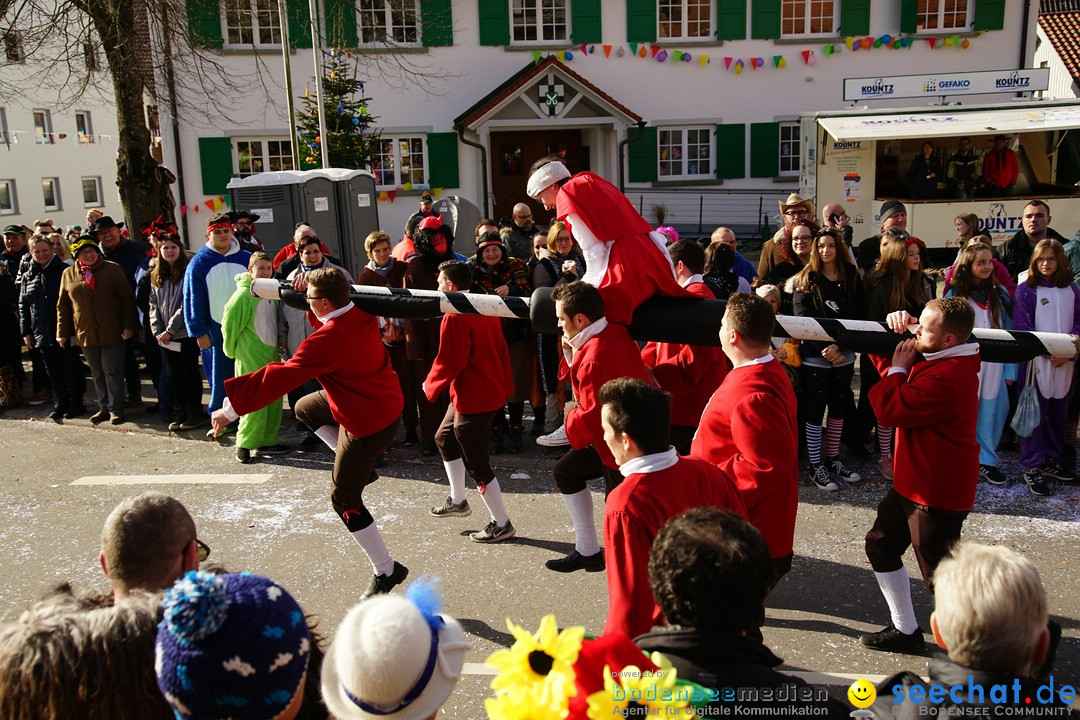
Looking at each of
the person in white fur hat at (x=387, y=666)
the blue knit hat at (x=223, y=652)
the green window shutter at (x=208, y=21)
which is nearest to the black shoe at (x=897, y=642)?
the person in white fur hat at (x=387, y=666)

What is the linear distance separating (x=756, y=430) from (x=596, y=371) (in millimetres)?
1198

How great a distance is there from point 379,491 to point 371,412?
2.06 meters

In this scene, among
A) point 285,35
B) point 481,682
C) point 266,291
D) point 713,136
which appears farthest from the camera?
point 713,136

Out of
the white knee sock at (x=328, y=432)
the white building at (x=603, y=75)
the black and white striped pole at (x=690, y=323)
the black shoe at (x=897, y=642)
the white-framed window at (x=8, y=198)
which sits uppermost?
the white building at (x=603, y=75)

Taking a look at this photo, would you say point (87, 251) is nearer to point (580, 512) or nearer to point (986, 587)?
point (580, 512)

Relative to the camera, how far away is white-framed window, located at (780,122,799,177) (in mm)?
21938

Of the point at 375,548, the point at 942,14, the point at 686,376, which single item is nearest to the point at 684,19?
the point at 942,14

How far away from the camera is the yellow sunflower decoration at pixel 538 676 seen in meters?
2.02

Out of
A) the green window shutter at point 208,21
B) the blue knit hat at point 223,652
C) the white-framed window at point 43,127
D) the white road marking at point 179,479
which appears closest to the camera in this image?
the blue knit hat at point 223,652

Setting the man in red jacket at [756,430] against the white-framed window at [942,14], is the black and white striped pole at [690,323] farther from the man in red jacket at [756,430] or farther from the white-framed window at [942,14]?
the white-framed window at [942,14]

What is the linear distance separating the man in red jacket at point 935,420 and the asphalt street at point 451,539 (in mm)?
742

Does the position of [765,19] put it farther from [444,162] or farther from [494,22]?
[444,162]

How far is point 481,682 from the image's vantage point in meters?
4.34

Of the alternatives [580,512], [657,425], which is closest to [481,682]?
[580,512]
